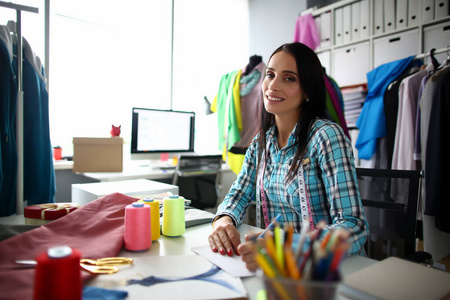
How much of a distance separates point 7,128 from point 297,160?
4.28 feet

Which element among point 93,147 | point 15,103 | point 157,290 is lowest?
point 157,290

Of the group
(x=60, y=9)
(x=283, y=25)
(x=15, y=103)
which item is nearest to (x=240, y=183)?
(x=15, y=103)

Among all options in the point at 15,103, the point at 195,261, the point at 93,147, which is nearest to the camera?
the point at 195,261

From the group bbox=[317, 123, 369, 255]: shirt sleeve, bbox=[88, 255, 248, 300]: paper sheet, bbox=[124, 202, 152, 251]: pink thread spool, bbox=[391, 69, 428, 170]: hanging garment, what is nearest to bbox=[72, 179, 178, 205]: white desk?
bbox=[124, 202, 152, 251]: pink thread spool

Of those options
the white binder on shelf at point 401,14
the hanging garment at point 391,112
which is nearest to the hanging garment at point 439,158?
the hanging garment at point 391,112

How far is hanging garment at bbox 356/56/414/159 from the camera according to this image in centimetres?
229

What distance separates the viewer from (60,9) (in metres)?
2.95

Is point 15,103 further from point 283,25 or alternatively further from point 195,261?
point 283,25

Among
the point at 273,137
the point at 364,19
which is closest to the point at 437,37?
the point at 364,19

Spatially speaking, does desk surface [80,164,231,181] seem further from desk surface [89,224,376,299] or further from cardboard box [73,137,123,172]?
desk surface [89,224,376,299]

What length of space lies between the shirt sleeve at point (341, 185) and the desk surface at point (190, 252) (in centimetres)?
8

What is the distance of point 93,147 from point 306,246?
2.44m

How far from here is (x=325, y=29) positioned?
318cm

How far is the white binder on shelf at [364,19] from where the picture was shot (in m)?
2.84
